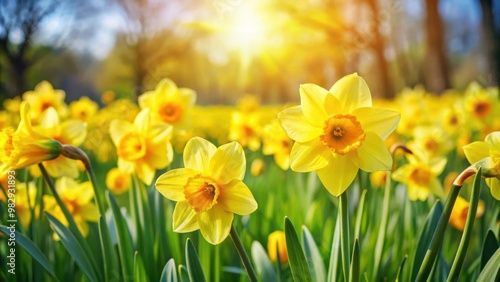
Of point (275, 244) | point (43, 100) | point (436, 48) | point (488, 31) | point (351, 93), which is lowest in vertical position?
point (275, 244)

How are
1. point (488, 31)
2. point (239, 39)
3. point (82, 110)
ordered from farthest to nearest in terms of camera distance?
point (239, 39) < point (488, 31) < point (82, 110)

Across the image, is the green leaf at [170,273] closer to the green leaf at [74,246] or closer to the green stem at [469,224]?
the green leaf at [74,246]

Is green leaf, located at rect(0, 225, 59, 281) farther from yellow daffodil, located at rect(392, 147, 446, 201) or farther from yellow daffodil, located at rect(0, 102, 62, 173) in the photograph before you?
yellow daffodil, located at rect(392, 147, 446, 201)

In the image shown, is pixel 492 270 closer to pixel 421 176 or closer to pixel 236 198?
pixel 236 198

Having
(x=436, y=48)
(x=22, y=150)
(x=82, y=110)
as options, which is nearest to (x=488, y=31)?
(x=436, y=48)

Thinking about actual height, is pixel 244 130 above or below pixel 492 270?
above

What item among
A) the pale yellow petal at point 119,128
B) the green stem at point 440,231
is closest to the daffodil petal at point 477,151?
the green stem at point 440,231

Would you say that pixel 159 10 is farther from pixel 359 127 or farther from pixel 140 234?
pixel 359 127
